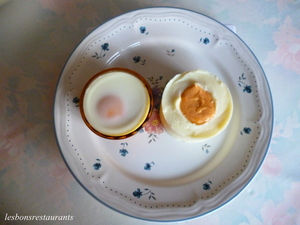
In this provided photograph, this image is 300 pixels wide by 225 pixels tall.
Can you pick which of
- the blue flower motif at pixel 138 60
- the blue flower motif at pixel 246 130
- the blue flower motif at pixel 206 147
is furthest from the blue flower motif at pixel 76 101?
the blue flower motif at pixel 246 130

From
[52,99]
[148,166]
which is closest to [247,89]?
[148,166]

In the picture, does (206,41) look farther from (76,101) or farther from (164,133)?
(76,101)

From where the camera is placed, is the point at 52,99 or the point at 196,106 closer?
the point at 196,106

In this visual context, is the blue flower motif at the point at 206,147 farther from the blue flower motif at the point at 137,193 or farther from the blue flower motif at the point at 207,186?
the blue flower motif at the point at 137,193

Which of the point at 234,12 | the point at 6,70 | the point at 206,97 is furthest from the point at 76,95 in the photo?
the point at 234,12

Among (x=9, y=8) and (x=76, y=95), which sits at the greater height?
(x=9, y=8)

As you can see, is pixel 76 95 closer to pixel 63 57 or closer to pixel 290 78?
pixel 63 57

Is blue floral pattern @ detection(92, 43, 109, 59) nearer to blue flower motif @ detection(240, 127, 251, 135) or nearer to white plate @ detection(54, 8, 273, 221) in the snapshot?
white plate @ detection(54, 8, 273, 221)
